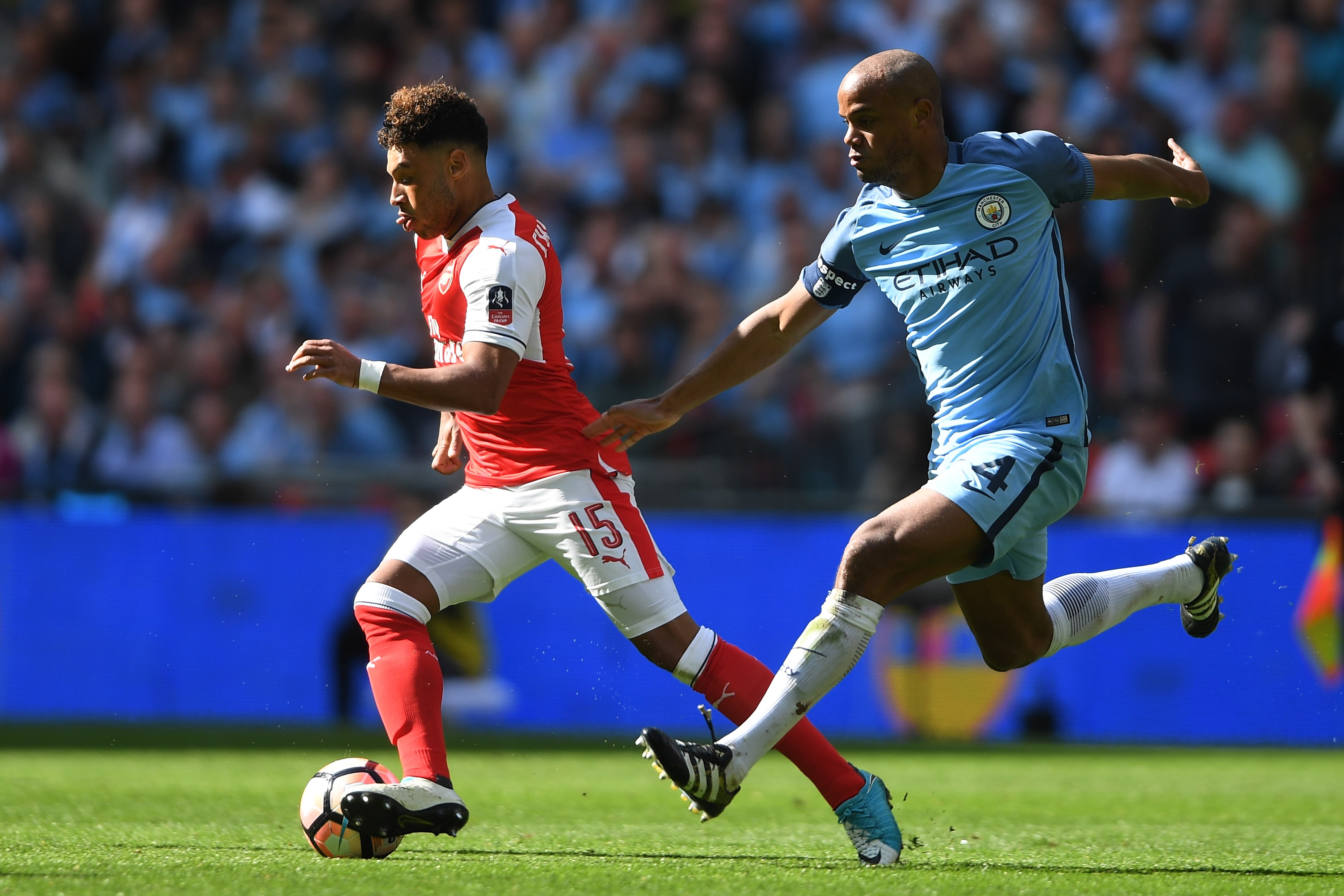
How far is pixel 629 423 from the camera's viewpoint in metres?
5.27

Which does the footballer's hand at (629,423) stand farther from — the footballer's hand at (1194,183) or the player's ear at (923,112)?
the footballer's hand at (1194,183)

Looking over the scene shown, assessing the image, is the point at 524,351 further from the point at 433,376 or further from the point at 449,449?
the point at 449,449

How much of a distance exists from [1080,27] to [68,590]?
8.58 meters

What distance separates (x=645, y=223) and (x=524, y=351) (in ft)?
28.2

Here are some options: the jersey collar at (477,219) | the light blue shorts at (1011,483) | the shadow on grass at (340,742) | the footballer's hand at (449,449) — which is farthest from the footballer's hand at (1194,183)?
the shadow on grass at (340,742)

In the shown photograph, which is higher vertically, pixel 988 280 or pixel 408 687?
pixel 988 280

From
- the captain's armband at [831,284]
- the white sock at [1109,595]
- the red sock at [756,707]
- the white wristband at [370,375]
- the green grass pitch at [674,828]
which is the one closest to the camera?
the green grass pitch at [674,828]

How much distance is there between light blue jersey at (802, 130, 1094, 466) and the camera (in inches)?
196

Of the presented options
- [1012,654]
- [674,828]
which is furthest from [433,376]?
[674,828]

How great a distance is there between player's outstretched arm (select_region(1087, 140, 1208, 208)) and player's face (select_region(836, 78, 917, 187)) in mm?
613

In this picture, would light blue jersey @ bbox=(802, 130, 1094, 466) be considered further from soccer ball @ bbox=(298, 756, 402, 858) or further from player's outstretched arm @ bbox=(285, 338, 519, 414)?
soccer ball @ bbox=(298, 756, 402, 858)

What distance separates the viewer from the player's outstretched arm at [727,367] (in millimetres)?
5285

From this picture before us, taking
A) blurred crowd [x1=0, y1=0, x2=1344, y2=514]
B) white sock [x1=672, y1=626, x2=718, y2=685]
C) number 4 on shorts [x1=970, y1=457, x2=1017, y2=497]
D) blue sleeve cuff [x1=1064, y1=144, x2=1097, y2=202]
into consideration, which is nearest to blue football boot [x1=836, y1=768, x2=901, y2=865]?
white sock [x1=672, y1=626, x2=718, y2=685]

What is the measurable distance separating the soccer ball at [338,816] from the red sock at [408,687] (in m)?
0.11
